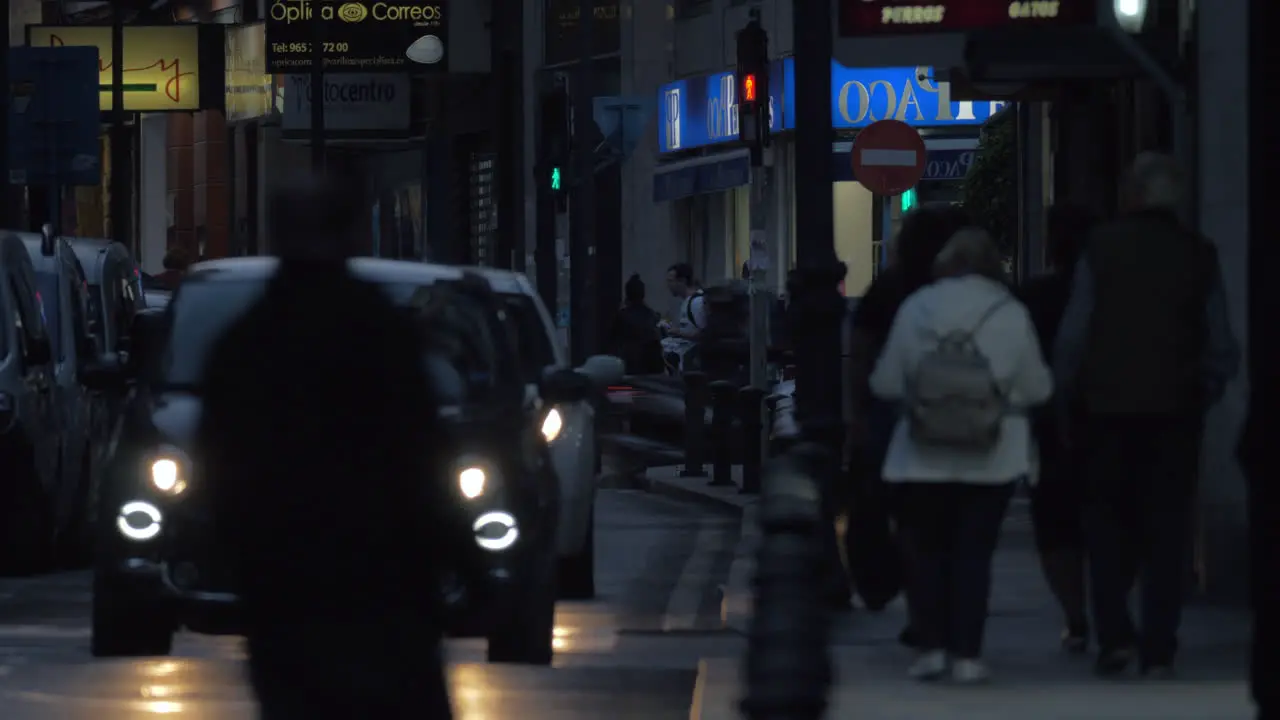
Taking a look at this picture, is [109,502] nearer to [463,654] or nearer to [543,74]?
[463,654]

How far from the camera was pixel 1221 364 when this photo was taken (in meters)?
10.9

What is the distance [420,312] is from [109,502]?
1.63 metres

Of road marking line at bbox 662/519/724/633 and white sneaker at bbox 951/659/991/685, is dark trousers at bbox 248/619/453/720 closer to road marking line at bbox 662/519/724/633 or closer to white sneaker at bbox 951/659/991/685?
white sneaker at bbox 951/659/991/685

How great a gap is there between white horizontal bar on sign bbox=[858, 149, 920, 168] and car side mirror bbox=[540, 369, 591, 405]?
9199mm

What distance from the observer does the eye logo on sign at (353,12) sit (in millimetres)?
55000

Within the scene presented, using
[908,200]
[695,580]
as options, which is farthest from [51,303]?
[908,200]

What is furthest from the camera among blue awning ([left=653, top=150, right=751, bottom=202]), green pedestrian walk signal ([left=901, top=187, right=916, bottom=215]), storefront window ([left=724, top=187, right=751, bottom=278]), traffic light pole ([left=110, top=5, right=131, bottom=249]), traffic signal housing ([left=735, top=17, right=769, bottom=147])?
traffic light pole ([left=110, top=5, right=131, bottom=249])

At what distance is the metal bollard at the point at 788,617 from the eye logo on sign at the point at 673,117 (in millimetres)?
37743

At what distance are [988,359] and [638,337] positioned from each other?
22346 mm

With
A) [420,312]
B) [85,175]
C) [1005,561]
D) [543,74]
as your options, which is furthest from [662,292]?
[420,312]

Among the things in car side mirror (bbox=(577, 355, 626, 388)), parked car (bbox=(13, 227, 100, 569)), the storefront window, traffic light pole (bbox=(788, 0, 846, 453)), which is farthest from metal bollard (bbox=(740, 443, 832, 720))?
the storefront window

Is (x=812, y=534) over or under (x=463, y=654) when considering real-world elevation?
over

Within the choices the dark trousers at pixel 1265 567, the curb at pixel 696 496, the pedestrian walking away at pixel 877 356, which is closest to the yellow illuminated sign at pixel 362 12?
the curb at pixel 696 496

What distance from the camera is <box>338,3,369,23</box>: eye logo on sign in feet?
180
